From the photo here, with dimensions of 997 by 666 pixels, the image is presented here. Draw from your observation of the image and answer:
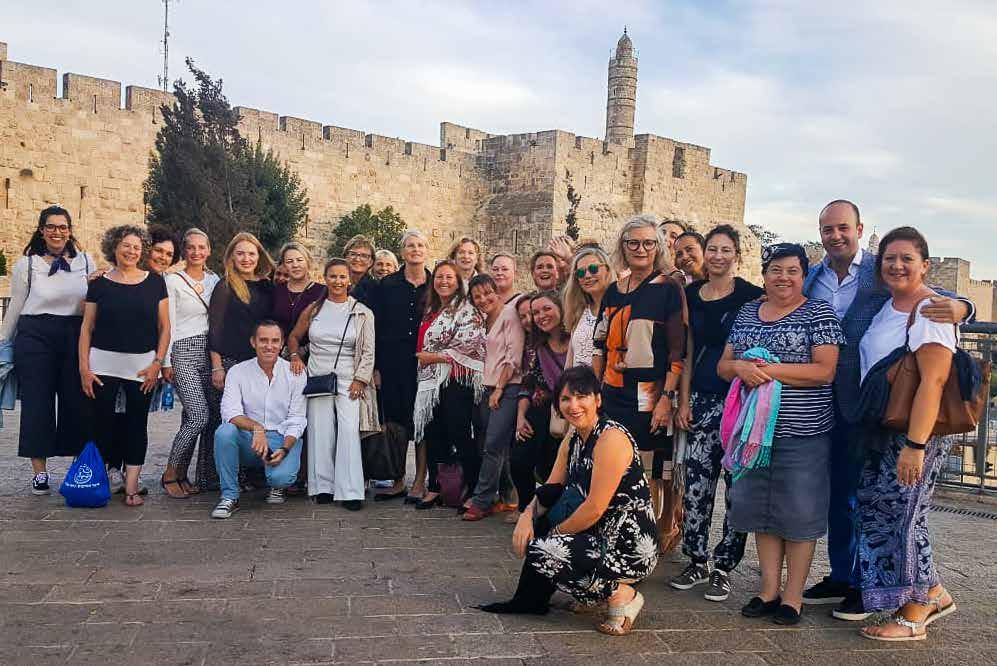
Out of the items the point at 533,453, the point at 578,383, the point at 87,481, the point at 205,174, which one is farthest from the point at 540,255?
the point at 205,174

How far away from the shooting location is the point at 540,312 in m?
5.25

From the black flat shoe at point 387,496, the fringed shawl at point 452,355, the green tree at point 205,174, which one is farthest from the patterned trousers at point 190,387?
the green tree at point 205,174

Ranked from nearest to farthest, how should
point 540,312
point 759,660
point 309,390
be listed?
point 759,660 < point 540,312 < point 309,390

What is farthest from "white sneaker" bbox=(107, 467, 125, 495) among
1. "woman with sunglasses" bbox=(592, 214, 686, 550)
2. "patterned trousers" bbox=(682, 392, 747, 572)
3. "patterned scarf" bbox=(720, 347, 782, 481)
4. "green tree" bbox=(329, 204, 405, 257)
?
"green tree" bbox=(329, 204, 405, 257)

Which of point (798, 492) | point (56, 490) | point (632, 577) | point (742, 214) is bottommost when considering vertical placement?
point (56, 490)

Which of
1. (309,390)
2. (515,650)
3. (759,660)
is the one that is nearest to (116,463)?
(309,390)

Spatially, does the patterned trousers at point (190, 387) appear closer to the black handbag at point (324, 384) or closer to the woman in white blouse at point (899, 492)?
the black handbag at point (324, 384)

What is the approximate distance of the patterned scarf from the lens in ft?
12.0

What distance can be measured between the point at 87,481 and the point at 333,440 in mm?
1496

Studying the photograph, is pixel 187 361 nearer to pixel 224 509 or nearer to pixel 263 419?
pixel 263 419

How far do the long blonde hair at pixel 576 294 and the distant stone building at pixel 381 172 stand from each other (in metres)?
16.5

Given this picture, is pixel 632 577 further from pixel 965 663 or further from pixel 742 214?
pixel 742 214

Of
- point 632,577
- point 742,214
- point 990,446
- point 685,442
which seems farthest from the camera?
point 742,214

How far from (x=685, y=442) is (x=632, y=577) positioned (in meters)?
0.98
